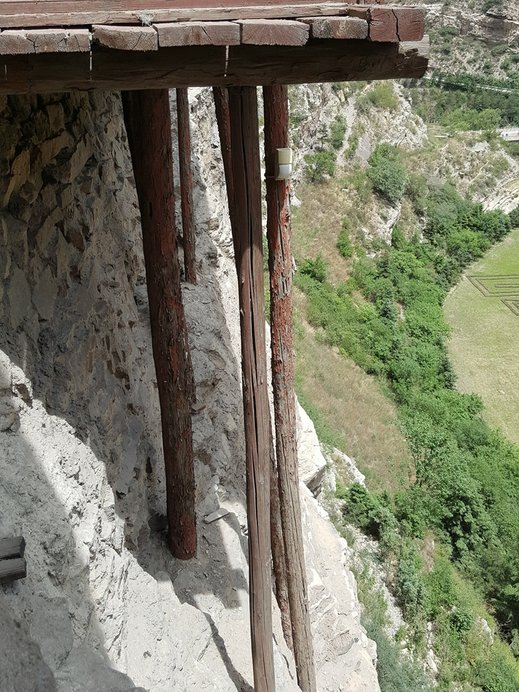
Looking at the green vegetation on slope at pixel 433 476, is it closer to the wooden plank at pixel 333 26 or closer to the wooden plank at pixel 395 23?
the wooden plank at pixel 395 23

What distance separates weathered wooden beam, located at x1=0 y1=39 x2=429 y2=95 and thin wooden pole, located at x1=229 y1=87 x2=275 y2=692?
58 cm

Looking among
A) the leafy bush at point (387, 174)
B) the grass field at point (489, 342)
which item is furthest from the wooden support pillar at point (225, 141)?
the leafy bush at point (387, 174)

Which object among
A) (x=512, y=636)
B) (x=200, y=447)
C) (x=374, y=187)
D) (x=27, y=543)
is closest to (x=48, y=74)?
(x=27, y=543)

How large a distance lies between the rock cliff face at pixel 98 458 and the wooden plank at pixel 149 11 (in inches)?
56.4

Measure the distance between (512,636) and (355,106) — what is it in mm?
22117

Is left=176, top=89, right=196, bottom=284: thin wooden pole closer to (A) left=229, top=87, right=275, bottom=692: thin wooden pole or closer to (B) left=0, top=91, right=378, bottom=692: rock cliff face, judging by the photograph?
(B) left=0, top=91, right=378, bottom=692: rock cliff face

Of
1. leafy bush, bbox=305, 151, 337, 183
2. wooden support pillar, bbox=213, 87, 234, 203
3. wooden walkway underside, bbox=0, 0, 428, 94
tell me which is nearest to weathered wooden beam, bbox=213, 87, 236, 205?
wooden support pillar, bbox=213, 87, 234, 203

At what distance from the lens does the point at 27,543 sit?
329cm

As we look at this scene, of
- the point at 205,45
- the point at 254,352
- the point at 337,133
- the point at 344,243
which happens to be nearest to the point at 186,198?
the point at 254,352

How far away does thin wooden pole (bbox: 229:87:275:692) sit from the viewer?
3.83m

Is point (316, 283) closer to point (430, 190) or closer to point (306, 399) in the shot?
point (306, 399)

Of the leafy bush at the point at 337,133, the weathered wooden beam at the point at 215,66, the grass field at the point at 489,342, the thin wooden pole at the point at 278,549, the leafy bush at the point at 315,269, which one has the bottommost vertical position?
the grass field at the point at 489,342

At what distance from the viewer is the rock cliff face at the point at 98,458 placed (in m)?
3.39

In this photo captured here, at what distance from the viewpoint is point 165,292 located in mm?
4945
